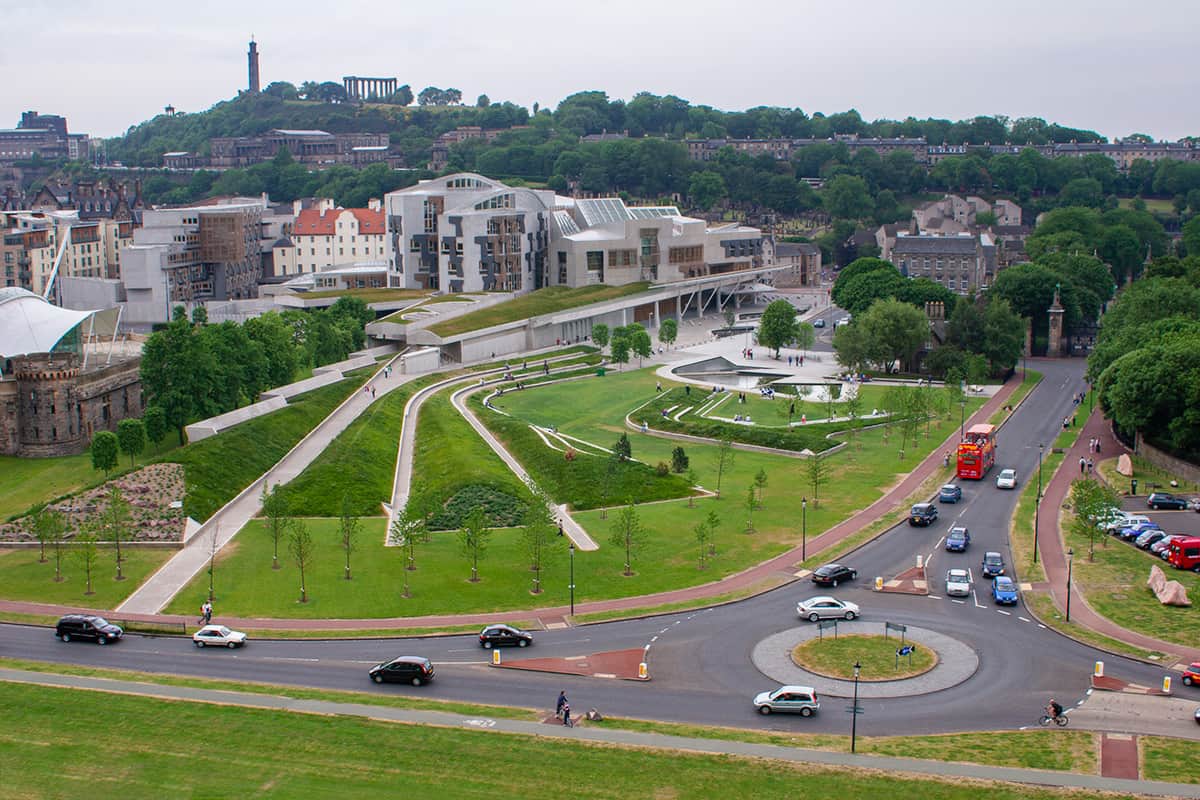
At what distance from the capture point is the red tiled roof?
559ft

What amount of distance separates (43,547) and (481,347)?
61.2 metres

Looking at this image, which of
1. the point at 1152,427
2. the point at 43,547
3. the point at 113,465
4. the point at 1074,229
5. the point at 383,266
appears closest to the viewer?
the point at 43,547

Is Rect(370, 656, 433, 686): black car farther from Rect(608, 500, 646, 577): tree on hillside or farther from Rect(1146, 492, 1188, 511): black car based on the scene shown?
Rect(1146, 492, 1188, 511): black car

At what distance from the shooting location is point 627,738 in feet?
133

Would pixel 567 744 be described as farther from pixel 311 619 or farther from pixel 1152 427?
pixel 1152 427

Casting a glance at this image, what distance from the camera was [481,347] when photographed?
117688mm

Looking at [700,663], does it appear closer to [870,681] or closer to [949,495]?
[870,681]

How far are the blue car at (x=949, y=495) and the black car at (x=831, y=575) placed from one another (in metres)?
16.0

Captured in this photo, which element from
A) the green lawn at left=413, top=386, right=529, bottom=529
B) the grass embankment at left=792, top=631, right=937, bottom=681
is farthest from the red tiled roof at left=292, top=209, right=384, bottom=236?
the grass embankment at left=792, top=631, right=937, bottom=681

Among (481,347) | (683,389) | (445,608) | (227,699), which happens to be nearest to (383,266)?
(481,347)

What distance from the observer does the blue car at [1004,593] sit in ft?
178

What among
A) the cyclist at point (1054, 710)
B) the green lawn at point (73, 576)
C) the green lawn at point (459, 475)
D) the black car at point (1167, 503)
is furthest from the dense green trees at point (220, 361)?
the cyclist at point (1054, 710)

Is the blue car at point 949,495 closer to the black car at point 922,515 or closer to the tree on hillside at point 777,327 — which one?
the black car at point 922,515

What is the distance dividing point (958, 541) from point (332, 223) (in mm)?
124538
